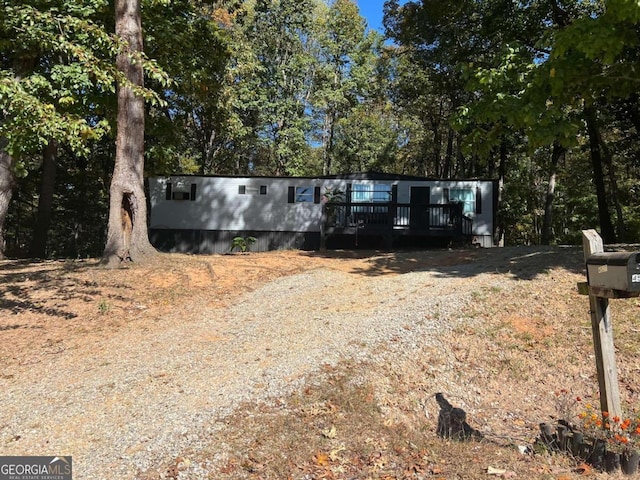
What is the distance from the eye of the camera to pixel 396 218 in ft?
55.0

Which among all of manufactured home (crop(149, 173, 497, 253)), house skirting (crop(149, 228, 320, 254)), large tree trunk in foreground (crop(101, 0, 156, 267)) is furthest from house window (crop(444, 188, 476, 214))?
large tree trunk in foreground (crop(101, 0, 156, 267))

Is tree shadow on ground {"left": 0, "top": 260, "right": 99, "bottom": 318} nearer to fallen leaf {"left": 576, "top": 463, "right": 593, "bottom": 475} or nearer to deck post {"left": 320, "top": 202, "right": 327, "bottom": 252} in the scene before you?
fallen leaf {"left": 576, "top": 463, "right": 593, "bottom": 475}

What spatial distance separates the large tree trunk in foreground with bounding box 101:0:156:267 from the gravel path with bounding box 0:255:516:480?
9.08ft

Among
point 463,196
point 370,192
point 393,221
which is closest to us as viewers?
point 393,221

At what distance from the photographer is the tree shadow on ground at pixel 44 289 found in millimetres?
6898

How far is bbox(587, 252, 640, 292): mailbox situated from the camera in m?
3.03

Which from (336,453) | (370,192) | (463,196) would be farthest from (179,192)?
(336,453)

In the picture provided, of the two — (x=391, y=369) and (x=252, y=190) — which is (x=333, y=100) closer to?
(x=252, y=190)

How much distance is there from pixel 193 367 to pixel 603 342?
3918 mm

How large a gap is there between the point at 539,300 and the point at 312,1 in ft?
86.3

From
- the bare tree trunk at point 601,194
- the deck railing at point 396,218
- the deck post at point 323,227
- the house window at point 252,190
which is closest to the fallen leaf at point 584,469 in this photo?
the deck railing at point 396,218

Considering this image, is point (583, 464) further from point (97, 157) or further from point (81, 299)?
point (97, 157)

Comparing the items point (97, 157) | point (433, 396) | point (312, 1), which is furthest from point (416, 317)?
point (312, 1)

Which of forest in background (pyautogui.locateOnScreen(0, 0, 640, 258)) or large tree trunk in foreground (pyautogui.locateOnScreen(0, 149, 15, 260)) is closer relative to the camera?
forest in background (pyautogui.locateOnScreen(0, 0, 640, 258))
